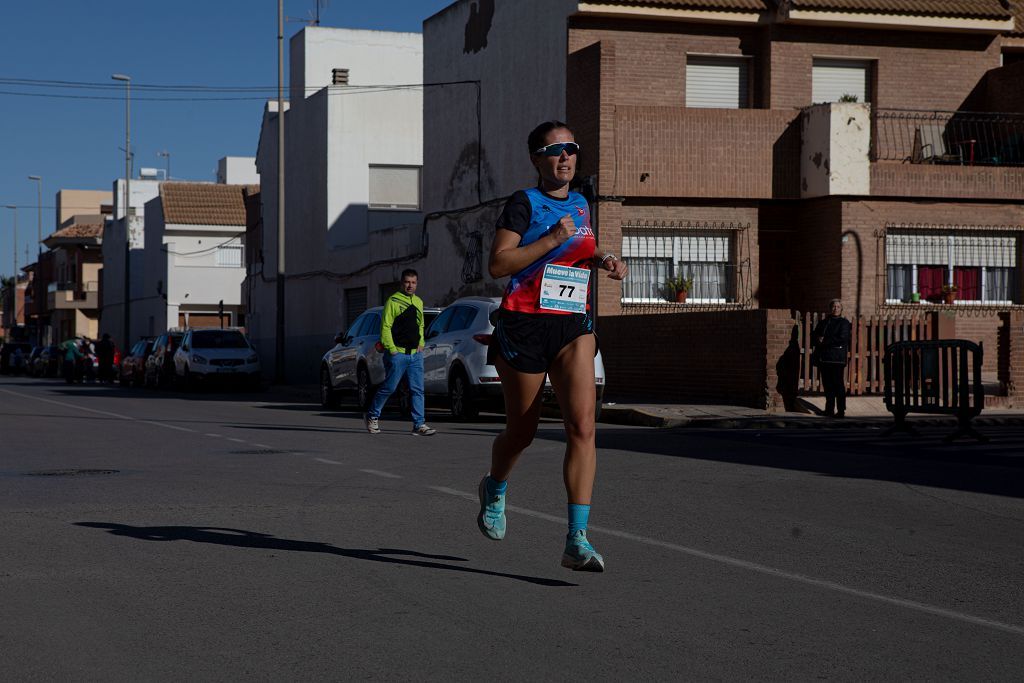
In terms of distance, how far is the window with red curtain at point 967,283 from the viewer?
27.3 metres

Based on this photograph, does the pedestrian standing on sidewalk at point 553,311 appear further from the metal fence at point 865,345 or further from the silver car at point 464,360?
the metal fence at point 865,345

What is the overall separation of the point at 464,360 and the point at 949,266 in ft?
39.3

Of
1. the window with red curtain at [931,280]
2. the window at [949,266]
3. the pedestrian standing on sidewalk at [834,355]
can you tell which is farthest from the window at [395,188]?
the pedestrian standing on sidewalk at [834,355]

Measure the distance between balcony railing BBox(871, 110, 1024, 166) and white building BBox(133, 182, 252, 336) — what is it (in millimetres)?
40323

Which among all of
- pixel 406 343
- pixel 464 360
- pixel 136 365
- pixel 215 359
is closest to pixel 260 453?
pixel 406 343

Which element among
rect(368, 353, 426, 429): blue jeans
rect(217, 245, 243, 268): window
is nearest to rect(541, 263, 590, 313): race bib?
rect(368, 353, 426, 429): blue jeans

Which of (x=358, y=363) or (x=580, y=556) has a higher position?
(x=358, y=363)

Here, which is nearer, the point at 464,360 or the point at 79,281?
the point at 464,360

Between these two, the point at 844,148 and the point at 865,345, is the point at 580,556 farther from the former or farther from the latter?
the point at 844,148

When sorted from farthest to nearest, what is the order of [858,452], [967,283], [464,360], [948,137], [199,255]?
[199,255] < [948,137] < [967,283] < [464,360] < [858,452]

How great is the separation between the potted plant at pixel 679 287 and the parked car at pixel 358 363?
18.0 ft

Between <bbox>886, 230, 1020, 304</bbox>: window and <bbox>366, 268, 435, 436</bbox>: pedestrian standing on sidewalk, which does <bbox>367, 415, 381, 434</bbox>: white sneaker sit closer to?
<bbox>366, 268, 435, 436</bbox>: pedestrian standing on sidewalk

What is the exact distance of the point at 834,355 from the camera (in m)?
20.0

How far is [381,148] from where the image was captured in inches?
1730
